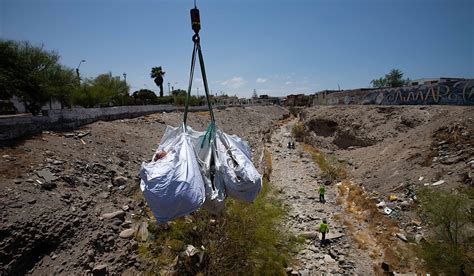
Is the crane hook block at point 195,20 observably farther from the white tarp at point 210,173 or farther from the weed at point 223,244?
the weed at point 223,244

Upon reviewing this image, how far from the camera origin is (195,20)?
4332 millimetres

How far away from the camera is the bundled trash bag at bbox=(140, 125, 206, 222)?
11.4 ft

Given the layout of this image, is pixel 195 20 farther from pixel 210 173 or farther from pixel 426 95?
pixel 426 95

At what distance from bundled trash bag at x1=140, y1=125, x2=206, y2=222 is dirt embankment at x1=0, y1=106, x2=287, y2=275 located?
4.35m

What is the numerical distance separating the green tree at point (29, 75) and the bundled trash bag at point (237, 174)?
12561mm

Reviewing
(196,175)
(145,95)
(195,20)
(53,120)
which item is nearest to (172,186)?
(196,175)

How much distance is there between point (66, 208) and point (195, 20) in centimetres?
680

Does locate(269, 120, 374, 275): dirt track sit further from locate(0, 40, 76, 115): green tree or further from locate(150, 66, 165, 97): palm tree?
locate(150, 66, 165, 97): palm tree

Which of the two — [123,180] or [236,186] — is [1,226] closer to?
[123,180]

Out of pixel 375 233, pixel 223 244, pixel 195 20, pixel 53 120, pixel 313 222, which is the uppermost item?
pixel 195 20

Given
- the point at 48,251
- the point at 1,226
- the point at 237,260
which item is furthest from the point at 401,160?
the point at 1,226

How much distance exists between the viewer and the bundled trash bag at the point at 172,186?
3471 mm

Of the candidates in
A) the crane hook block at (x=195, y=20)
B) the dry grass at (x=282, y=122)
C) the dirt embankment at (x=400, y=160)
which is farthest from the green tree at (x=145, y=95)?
the crane hook block at (x=195, y=20)

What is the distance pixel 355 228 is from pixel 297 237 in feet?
8.26
